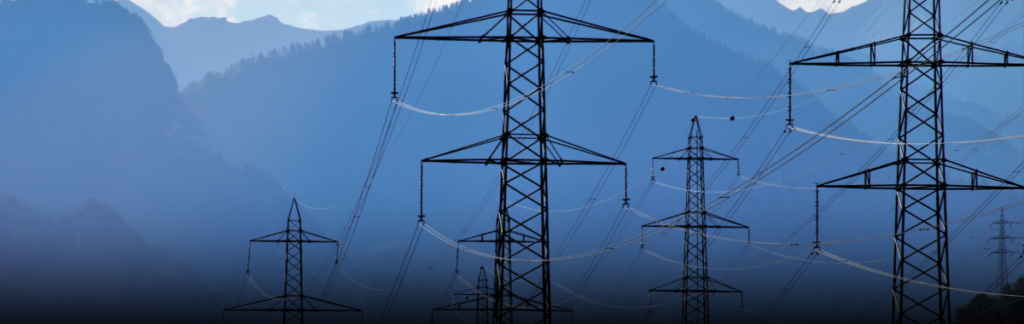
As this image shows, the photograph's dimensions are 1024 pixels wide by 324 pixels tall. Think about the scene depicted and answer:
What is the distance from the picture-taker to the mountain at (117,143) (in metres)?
96.2

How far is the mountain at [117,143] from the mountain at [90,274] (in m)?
3.82

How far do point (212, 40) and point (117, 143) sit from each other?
143 ft

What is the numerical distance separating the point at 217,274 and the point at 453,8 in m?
64.6

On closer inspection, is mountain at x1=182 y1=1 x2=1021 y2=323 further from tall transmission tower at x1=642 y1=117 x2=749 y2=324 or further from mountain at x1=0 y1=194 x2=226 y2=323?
tall transmission tower at x1=642 y1=117 x2=749 y2=324

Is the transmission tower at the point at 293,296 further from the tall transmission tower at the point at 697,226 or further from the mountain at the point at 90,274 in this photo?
the mountain at the point at 90,274

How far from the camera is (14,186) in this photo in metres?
91.5

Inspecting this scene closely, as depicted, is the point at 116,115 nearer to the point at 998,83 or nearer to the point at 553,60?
the point at 553,60

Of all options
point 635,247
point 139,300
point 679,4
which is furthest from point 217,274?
point 679,4

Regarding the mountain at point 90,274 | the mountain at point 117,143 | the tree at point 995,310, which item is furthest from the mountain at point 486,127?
the tree at point 995,310

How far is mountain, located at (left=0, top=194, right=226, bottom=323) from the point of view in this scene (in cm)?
8100

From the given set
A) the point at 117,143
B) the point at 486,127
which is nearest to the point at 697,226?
the point at 117,143

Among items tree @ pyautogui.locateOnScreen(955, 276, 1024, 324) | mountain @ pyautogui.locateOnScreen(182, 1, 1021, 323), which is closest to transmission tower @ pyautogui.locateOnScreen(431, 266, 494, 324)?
tree @ pyautogui.locateOnScreen(955, 276, 1024, 324)

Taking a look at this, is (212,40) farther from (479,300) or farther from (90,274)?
(479,300)

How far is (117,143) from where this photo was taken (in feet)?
348
